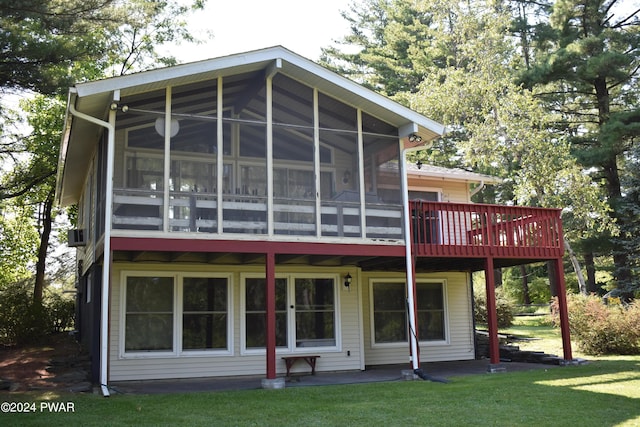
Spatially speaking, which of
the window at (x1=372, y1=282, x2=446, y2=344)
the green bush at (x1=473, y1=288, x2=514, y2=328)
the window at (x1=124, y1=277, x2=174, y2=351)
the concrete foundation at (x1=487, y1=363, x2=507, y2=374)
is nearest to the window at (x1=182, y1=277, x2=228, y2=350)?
the window at (x1=124, y1=277, x2=174, y2=351)

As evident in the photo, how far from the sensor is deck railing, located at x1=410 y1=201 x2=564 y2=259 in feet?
40.7

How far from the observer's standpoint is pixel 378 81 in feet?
104

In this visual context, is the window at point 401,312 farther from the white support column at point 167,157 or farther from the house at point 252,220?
the white support column at point 167,157

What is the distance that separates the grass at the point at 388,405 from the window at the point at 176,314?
8.25 ft

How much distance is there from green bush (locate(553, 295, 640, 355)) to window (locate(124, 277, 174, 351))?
32.3 feet

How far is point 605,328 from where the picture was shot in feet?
47.0

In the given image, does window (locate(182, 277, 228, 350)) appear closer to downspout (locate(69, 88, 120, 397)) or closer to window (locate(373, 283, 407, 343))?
downspout (locate(69, 88, 120, 397))

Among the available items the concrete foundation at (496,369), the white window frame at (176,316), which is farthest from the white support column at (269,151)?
the concrete foundation at (496,369)

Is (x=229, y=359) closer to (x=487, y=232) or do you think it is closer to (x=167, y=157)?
(x=167, y=157)

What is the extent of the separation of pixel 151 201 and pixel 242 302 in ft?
10.9

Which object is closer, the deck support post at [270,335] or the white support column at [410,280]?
the deck support post at [270,335]

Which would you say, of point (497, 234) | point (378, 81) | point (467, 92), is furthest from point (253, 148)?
point (378, 81)

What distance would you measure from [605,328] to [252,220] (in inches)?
361

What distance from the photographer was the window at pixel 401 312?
14.5m
